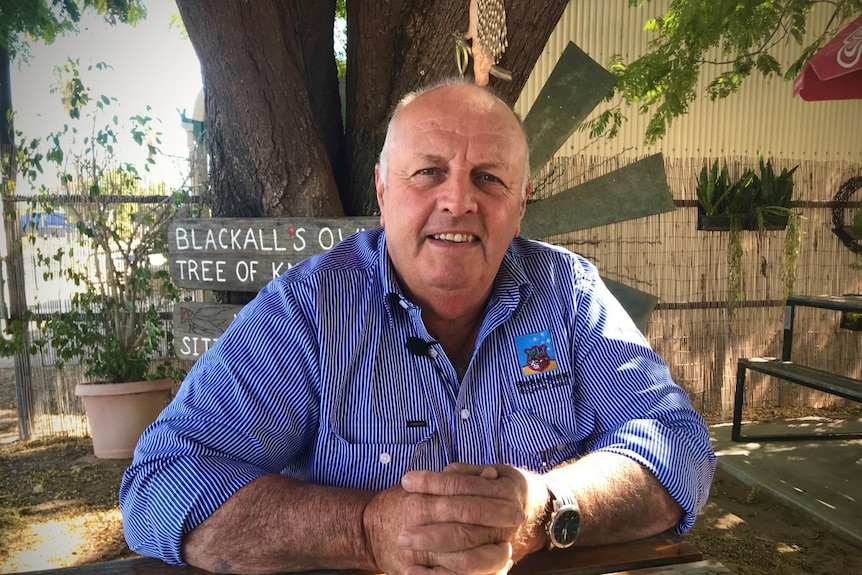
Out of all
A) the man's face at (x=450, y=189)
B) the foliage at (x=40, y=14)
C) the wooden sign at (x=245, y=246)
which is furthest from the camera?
the foliage at (x=40, y=14)

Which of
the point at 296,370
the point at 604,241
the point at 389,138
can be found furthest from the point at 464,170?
the point at 604,241

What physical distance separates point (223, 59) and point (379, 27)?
0.60 metres

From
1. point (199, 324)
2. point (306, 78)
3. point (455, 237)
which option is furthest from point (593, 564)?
point (306, 78)

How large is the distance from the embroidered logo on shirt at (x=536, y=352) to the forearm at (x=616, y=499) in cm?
26

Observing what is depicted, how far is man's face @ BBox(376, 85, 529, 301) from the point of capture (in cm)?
147

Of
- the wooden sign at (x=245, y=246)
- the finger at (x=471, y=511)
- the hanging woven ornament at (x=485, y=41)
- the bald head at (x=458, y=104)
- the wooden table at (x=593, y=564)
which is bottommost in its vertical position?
the wooden table at (x=593, y=564)

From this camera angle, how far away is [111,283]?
4082mm

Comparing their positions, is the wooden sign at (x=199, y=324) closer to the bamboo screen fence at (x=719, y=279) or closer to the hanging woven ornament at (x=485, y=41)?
the hanging woven ornament at (x=485, y=41)

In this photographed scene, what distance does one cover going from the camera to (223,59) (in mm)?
2137

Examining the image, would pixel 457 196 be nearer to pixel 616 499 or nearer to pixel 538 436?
pixel 538 436

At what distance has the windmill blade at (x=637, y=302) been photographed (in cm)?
248

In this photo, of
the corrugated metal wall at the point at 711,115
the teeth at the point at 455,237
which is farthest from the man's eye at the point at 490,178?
the corrugated metal wall at the point at 711,115

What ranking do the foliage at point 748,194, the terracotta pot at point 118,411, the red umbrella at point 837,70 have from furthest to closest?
the foliage at point 748,194 → the terracotta pot at point 118,411 → the red umbrella at point 837,70

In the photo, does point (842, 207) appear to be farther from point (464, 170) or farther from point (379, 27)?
point (464, 170)
